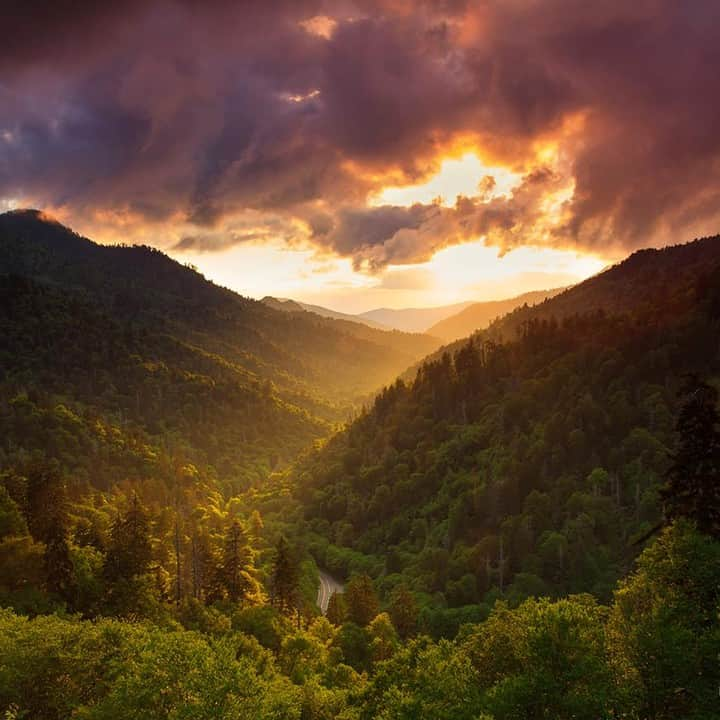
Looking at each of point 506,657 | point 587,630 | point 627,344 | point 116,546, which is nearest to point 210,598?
point 116,546

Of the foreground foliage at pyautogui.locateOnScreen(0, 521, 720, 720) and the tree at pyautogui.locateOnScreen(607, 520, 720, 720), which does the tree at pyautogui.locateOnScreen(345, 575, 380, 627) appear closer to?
the foreground foliage at pyautogui.locateOnScreen(0, 521, 720, 720)

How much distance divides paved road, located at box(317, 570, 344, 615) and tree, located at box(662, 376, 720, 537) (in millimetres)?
110607

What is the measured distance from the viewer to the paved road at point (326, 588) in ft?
465

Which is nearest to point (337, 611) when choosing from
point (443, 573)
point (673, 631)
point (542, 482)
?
point (443, 573)

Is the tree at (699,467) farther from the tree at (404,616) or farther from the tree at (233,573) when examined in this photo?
the tree at (404,616)

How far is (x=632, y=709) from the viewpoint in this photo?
33719mm

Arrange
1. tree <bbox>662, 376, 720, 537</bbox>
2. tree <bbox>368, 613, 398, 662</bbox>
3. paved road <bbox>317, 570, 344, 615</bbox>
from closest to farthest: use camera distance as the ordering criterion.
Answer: tree <bbox>662, 376, 720, 537</bbox>
tree <bbox>368, 613, 398, 662</bbox>
paved road <bbox>317, 570, 344, 615</bbox>

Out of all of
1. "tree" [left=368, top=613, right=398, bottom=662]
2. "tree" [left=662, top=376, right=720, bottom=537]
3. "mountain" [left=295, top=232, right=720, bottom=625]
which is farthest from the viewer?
"mountain" [left=295, top=232, right=720, bottom=625]

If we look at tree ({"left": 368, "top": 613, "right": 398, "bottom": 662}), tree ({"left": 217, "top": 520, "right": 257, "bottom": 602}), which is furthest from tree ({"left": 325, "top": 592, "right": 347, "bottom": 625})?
tree ({"left": 217, "top": 520, "right": 257, "bottom": 602})

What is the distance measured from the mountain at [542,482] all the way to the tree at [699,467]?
77258 millimetres

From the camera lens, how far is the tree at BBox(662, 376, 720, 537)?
40656 mm

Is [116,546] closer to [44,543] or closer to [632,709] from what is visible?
[44,543]

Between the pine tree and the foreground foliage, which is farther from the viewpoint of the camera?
the pine tree

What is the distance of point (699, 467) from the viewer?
42.2 meters
